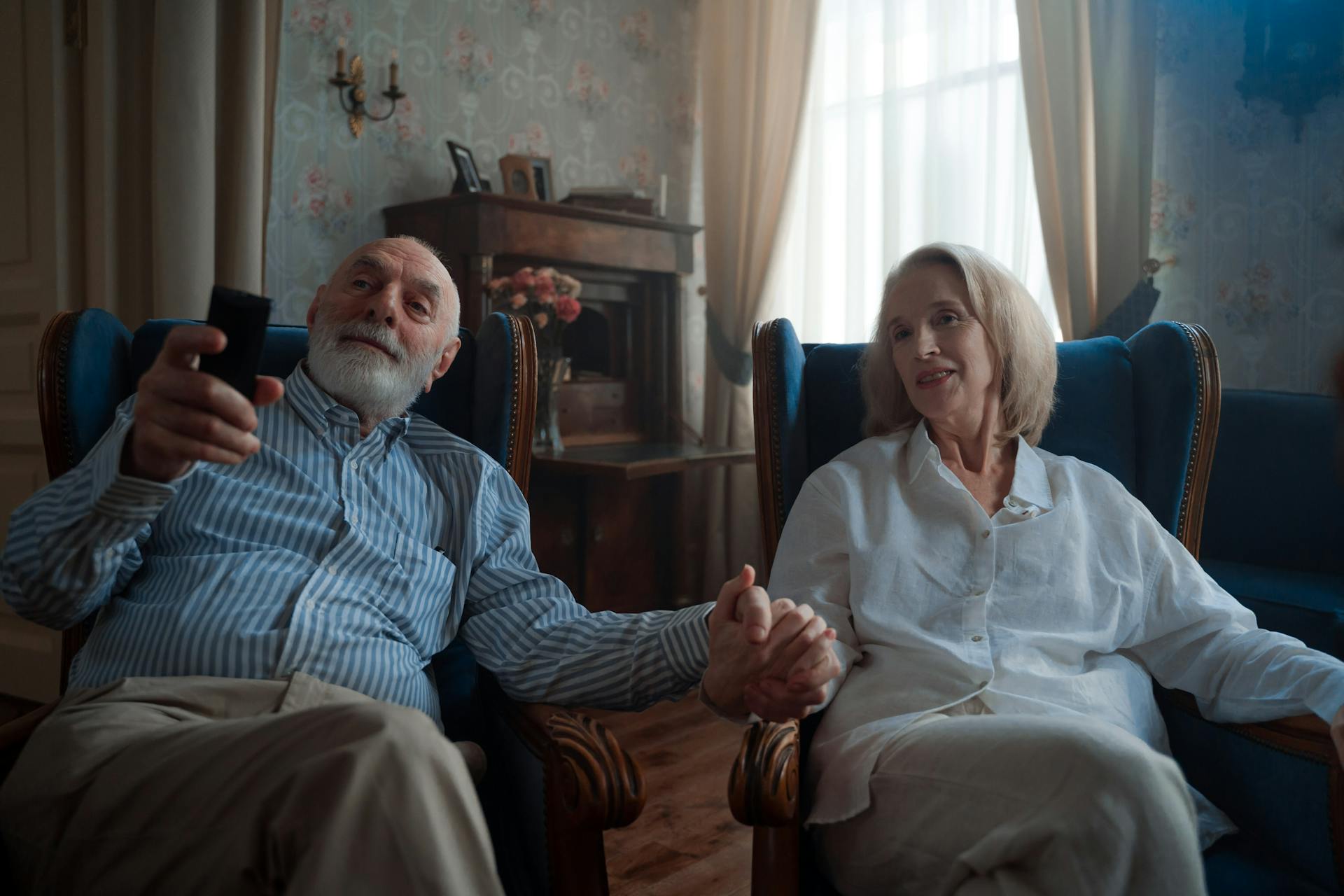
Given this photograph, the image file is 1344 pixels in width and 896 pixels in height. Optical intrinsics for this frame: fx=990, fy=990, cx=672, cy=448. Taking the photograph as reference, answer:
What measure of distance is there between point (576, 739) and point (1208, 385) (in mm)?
1133

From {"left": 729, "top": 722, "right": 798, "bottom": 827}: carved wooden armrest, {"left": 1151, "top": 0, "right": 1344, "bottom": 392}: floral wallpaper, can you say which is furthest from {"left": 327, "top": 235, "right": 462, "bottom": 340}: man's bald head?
{"left": 1151, "top": 0, "right": 1344, "bottom": 392}: floral wallpaper

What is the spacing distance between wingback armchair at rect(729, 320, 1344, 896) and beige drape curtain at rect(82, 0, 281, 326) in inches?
65.8

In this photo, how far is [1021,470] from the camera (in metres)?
1.43

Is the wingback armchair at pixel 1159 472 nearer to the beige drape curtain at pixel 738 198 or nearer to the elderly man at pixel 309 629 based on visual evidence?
the elderly man at pixel 309 629

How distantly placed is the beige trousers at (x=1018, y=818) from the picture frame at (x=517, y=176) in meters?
2.68

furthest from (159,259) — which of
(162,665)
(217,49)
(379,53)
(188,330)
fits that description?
(188,330)


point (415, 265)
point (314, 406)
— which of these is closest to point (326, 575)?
point (314, 406)

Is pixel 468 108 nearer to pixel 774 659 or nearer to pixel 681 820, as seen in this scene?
pixel 681 820

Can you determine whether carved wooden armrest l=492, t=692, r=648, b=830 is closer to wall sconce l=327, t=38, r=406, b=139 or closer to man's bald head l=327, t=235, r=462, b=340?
man's bald head l=327, t=235, r=462, b=340

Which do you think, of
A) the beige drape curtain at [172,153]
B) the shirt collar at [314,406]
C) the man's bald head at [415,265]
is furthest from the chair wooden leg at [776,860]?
the beige drape curtain at [172,153]

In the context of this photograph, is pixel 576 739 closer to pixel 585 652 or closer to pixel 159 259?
pixel 585 652

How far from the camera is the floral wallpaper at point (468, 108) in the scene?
312 cm

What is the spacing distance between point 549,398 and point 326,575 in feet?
6.49

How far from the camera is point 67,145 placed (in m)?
2.57
